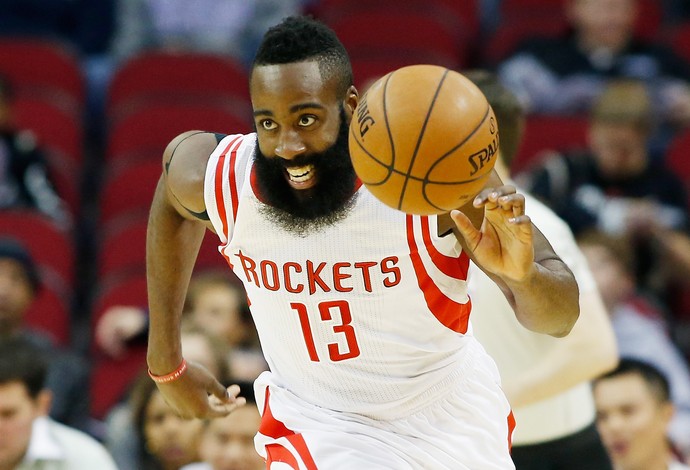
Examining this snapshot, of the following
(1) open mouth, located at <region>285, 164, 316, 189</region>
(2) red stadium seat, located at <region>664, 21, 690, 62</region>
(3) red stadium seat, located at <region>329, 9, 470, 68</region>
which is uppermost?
(1) open mouth, located at <region>285, 164, 316, 189</region>

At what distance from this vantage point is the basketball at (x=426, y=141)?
3129 mm

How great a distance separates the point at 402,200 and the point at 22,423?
2868 millimetres

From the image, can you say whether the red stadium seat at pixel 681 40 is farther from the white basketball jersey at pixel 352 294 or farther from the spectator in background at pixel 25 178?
the white basketball jersey at pixel 352 294

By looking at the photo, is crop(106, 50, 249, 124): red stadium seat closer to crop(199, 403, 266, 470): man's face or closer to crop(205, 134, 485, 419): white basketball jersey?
crop(199, 403, 266, 470): man's face

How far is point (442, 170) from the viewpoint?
313 centimetres

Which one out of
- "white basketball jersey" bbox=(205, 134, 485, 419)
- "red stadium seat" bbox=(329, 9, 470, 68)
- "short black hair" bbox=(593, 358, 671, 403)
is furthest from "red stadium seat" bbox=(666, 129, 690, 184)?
"white basketball jersey" bbox=(205, 134, 485, 419)

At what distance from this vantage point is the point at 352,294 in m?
3.62

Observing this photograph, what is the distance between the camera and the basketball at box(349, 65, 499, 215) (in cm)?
313

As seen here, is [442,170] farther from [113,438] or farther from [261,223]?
[113,438]

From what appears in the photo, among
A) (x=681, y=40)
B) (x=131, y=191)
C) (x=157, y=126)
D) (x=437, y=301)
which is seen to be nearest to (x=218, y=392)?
(x=437, y=301)

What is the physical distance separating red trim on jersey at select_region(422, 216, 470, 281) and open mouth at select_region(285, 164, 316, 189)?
13.6 inches

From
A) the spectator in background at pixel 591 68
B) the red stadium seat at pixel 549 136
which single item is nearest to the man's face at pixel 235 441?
the red stadium seat at pixel 549 136

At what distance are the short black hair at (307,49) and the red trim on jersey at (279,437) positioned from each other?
1053 millimetres

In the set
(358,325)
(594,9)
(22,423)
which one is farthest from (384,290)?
(594,9)
